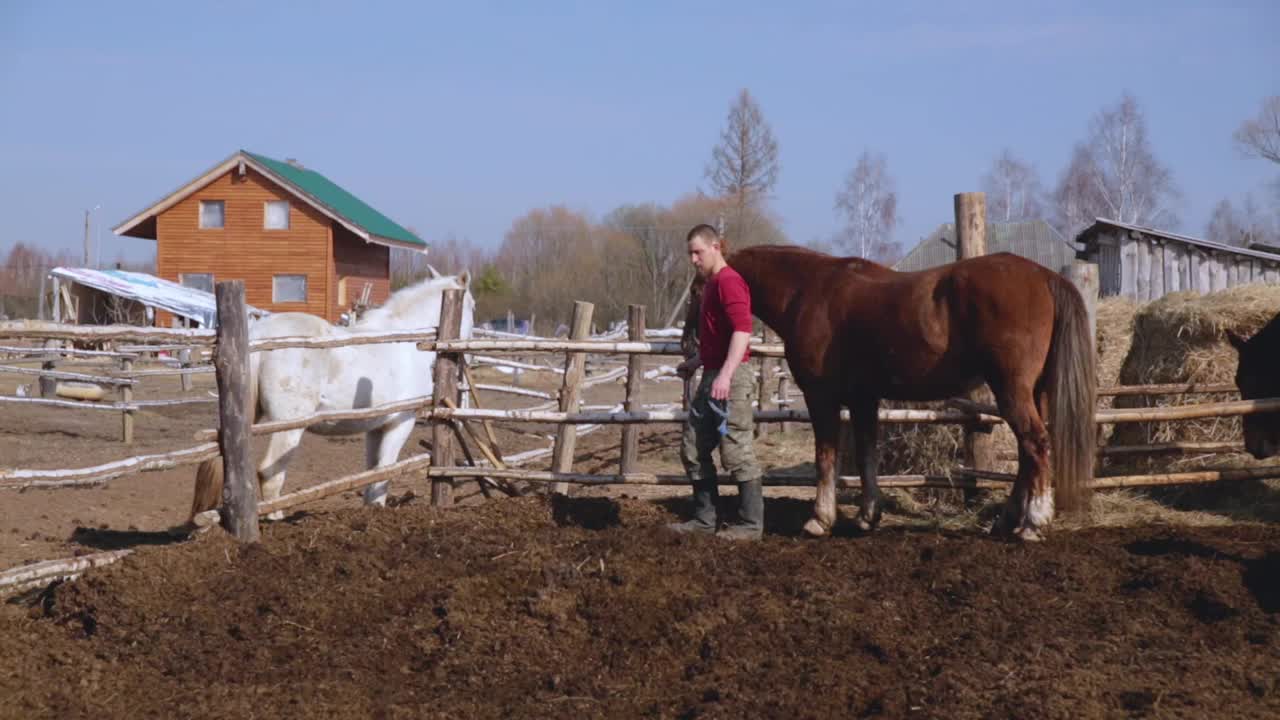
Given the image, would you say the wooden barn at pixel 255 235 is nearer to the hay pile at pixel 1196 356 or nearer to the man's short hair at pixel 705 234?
the hay pile at pixel 1196 356

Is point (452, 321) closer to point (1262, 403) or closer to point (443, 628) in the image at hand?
point (443, 628)

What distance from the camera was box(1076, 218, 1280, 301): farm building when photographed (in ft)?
60.8

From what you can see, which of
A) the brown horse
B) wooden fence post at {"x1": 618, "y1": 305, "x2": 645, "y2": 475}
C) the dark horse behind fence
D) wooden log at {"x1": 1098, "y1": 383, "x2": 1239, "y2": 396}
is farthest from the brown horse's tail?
wooden fence post at {"x1": 618, "y1": 305, "x2": 645, "y2": 475}

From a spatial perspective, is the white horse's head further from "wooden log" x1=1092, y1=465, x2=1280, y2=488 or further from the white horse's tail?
"wooden log" x1=1092, y1=465, x2=1280, y2=488

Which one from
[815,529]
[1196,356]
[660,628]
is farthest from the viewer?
[1196,356]

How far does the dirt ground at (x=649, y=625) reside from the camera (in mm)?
3584

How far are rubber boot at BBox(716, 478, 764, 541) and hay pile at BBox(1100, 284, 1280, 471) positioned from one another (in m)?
3.66

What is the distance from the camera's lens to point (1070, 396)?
508cm

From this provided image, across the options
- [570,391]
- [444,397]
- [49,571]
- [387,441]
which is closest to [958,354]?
[570,391]

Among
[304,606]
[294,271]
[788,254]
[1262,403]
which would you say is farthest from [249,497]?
[294,271]

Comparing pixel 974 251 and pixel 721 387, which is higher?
pixel 974 251

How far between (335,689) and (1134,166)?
41.4 m

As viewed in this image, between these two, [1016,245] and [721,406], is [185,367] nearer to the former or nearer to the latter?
[721,406]

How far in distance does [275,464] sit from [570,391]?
78.7 inches
